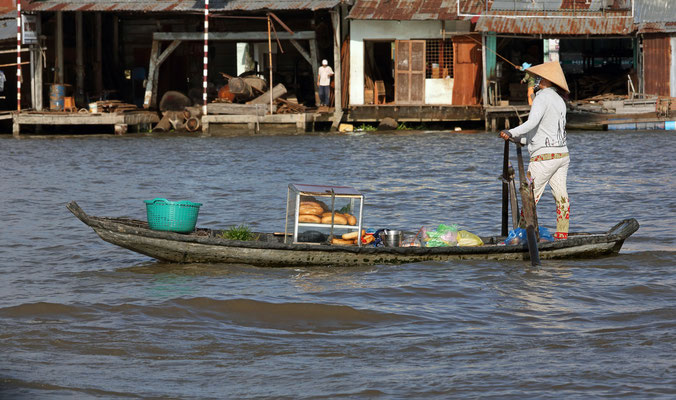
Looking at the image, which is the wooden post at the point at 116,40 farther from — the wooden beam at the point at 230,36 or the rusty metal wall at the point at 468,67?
the rusty metal wall at the point at 468,67

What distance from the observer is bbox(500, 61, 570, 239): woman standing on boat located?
9.41 m

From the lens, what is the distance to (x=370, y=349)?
23.0 feet

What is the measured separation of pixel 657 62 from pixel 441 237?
20.4 m

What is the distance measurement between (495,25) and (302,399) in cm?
2299

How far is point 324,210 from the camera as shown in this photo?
31.4 feet

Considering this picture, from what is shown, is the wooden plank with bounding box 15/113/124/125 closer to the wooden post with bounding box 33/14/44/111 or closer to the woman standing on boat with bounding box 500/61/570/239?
the wooden post with bounding box 33/14/44/111

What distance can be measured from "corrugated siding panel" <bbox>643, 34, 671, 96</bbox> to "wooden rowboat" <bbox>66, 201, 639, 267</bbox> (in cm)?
1978

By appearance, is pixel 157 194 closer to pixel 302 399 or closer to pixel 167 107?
pixel 302 399

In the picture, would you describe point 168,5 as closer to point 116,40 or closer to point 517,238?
point 116,40

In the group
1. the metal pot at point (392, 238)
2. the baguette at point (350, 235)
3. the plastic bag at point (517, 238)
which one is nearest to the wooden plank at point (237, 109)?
the metal pot at point (392, 238)

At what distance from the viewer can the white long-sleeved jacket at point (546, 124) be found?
9375 millimetres

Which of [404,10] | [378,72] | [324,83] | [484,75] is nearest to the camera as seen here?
[484,75]

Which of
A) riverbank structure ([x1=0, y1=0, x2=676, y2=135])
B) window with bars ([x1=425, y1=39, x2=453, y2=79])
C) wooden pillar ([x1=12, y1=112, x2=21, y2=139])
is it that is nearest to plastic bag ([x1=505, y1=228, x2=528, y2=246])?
riverbank structure ([x1=0, y1=0, x2=676, y2=135])

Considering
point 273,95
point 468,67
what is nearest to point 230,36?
point 273,95
